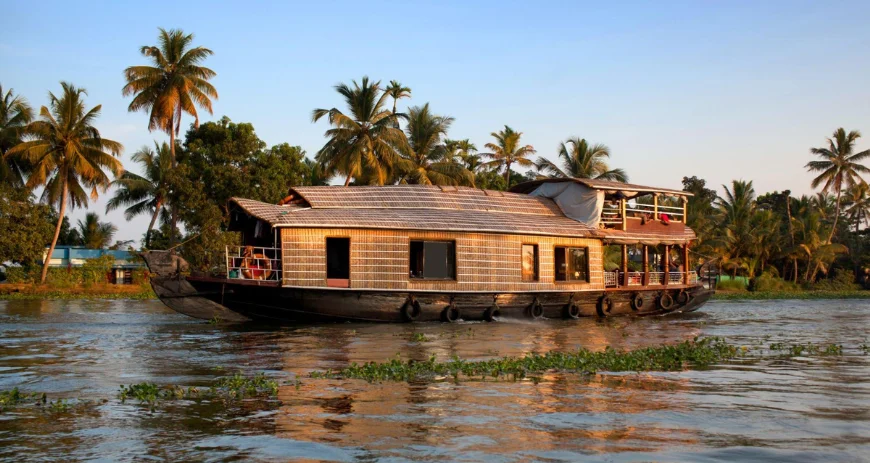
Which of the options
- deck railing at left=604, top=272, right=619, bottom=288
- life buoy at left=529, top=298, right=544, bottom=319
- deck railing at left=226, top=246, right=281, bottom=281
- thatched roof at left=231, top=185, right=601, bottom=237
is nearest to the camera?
deck railing at left=226, top=246, right=281, bottom=281

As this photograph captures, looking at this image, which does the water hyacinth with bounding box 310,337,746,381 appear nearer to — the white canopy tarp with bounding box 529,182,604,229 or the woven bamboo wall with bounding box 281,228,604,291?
the woven bamboo wall with bounding box 281,228,604,291

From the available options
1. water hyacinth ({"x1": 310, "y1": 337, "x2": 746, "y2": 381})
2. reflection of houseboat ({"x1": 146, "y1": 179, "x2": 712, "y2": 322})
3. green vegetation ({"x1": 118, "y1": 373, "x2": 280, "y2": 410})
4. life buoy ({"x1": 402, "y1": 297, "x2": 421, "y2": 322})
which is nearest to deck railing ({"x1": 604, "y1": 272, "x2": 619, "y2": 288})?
reflection of houseboat ({"x1": 146, "y1": 179, "x2": 712, "y2": 322})

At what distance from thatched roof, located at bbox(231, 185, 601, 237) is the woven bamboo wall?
7.8 inches

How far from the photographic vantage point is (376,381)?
9414 mm

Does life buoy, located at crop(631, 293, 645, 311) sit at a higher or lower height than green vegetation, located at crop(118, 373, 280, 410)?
higher

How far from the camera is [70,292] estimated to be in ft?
104

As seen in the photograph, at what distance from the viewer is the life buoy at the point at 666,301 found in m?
22.4

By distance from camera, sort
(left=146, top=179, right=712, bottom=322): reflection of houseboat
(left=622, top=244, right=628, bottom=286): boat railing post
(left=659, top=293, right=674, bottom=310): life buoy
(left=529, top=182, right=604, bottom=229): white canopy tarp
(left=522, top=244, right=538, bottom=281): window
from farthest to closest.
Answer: (left=659, top=293, right=674, bottom=310): life buoy, (left=622, top=244, right=628, bottom=286): boat railing post, (left=529, top=182, right=604, bottom=229): white canopy tarp, (left=522, top=244, right=538, bottom=281): window, (left=146, top=179, right=712, bottom=322): reflection of houseboat

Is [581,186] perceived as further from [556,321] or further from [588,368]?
[588,368]

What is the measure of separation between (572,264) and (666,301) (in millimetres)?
3680

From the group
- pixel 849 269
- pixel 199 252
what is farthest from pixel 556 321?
pixel 849 269

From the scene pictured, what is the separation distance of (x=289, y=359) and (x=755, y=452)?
7069 mm

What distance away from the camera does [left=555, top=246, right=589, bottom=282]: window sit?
66.8 ft

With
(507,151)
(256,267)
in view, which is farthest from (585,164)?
(256,267)
